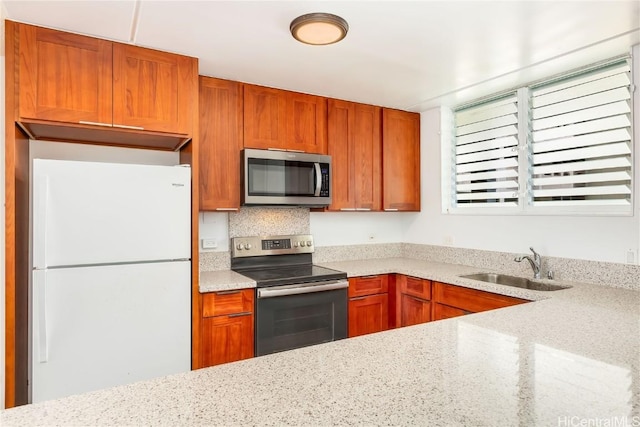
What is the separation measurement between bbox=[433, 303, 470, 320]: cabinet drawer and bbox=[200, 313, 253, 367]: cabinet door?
1.36 metres

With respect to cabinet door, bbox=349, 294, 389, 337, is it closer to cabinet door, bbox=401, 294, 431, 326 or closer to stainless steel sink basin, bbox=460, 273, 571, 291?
cabinet door, bbox=401, 294, 431, 326

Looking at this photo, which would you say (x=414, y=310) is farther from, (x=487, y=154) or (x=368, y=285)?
(x=487, y=154)

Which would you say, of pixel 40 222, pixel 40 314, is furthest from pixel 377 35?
pixel 40 314

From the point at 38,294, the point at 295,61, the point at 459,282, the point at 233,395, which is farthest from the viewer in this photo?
the point at 459,282

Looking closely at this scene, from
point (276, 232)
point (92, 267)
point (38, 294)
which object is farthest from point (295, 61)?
point (38, 294)

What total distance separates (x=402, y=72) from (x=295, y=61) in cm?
76

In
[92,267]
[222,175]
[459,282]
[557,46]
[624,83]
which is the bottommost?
[459,282]

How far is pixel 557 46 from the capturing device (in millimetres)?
2246

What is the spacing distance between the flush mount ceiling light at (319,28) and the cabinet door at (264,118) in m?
0.96

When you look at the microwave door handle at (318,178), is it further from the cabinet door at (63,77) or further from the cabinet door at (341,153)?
the cabinet door at (63,77)

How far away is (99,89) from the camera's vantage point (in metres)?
2.15

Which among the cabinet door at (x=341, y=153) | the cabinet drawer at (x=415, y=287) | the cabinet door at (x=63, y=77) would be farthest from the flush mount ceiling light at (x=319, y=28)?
the cabinet drawer at (x=415, y=287)

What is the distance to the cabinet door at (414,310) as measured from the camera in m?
2.96

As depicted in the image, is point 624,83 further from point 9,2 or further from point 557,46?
point 9,2
